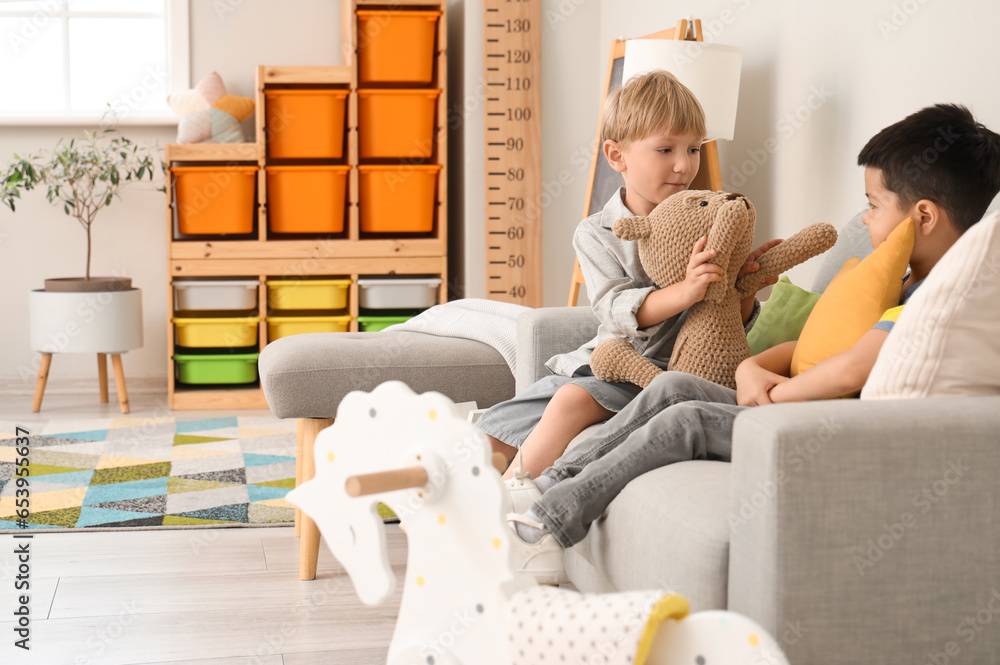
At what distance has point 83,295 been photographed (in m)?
3.42

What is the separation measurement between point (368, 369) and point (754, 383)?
90 cm

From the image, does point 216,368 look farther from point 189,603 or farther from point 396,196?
point 189,603

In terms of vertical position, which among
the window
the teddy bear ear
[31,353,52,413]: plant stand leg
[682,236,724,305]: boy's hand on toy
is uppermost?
the window

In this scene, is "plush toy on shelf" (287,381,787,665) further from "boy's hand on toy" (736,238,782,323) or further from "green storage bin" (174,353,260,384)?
"green storage bin" (174,353,260,384)

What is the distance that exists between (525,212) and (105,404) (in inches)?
74.2

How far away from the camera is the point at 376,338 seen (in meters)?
2.09

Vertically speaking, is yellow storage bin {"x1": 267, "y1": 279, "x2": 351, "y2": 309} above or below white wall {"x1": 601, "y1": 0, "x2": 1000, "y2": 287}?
below

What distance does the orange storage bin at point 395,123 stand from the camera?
3596 millimetres

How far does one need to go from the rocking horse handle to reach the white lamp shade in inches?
59.4

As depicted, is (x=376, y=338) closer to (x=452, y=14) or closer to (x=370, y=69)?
(x=370, y=69)

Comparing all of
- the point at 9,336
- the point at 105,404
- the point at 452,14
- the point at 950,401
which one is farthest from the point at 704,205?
the point at 9,336

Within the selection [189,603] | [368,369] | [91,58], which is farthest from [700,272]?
[91,58]

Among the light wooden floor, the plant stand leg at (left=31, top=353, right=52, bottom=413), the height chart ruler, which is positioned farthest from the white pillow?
the plant stand leg at (left=31, top=353, right=52, bottom=413)

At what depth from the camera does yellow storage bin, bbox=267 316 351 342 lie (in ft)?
12.0
